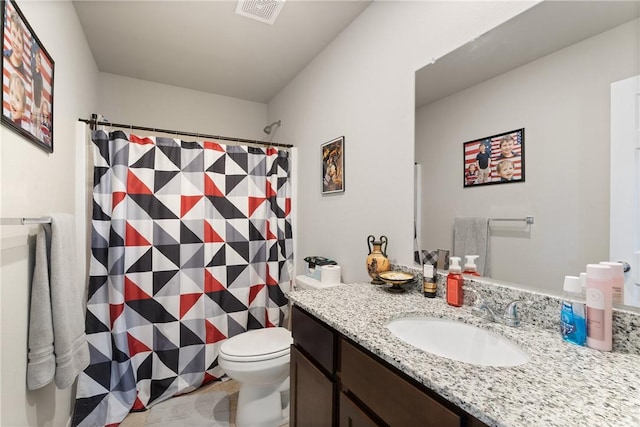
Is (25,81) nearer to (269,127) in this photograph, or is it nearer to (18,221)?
(18,221)

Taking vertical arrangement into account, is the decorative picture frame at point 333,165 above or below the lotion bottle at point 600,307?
above

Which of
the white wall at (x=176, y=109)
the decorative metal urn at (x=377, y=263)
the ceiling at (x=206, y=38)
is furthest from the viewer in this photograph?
the white wall at (x=176, y=109)

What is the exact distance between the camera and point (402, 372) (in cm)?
72

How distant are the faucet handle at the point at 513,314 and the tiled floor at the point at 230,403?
5.28 ft

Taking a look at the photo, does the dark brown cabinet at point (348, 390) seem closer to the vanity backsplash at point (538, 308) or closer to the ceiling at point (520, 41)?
the vanity backsplash at point (538, 308)

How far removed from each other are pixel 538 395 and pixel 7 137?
1.58m

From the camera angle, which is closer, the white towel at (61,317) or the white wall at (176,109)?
the white towel at (61,317)

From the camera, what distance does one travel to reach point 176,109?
2779mm

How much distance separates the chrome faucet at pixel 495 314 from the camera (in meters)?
0.93

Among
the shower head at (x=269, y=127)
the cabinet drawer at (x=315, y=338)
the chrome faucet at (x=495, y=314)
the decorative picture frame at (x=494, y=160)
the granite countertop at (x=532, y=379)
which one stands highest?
the shower head at (x=269, y=127)

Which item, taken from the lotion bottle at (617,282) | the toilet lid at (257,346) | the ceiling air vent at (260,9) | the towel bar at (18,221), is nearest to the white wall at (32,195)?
the towel bar at (18,221)

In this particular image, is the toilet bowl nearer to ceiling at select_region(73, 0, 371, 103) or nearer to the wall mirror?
the wall mirror

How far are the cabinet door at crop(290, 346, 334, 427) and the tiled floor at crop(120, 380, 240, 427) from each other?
78 centimetres

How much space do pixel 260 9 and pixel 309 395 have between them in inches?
78.9
